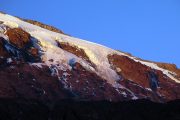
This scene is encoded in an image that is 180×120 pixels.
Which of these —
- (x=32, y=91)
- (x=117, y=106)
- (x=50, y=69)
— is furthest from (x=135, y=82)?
(x=117, y=106)

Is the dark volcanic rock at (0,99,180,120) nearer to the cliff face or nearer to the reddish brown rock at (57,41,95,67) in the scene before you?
the cliff face

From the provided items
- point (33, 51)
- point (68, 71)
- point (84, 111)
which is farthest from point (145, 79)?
point (84, 111)

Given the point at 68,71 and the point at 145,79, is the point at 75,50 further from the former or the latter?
the point at 145,79

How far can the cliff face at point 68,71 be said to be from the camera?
399ft

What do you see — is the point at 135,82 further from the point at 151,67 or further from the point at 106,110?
the point at 106,110

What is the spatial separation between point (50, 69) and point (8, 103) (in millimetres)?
64015

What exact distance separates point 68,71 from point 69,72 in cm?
51

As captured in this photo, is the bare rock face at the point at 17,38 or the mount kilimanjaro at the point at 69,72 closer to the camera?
the mount kilimanjaro at the point at 69,72

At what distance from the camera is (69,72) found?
135 metres

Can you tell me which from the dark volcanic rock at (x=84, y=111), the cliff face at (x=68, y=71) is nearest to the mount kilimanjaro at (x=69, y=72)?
the cliff face at (x=68, y=71)

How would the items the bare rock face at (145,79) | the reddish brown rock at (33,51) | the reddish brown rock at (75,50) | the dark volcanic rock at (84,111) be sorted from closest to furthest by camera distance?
1. the dark volcanic rock at (84,111)
2. the reddish brown rock at (33,51)
3. the bare rock face at (145,79)
4. the reddish brown rock at (75,50)

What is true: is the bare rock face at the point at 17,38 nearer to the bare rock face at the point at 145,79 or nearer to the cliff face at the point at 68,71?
the cliff face at the point at 68,71

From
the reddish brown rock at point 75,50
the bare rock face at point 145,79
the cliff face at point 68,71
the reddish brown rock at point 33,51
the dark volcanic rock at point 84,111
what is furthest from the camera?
the reddish brown rock at point 75,50

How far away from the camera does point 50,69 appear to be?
132500 millimetres
